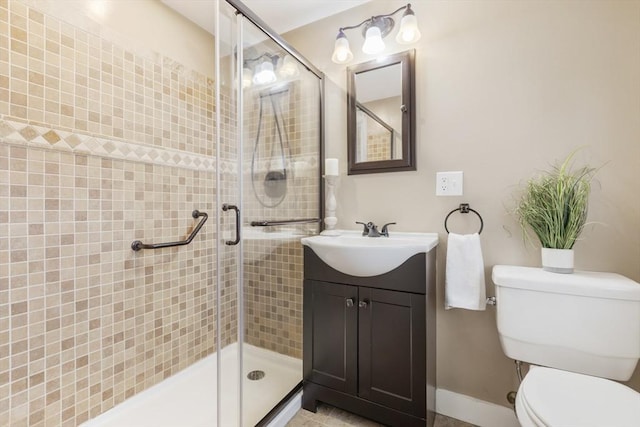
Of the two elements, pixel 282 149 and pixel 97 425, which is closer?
pixel 97 425

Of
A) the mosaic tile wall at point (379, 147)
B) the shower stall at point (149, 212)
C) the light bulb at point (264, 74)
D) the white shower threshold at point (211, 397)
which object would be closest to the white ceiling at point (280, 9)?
the shower stall at point (149, 212)

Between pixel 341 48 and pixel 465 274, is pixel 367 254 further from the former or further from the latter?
pixel 341 48

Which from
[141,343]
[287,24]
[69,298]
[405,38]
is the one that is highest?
[287,24]

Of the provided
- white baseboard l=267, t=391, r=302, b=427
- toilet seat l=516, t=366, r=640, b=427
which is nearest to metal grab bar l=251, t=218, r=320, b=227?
white baseboard l=267, t=391, r=302, b=427

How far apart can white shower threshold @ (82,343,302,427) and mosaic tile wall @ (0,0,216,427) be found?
0.25ft

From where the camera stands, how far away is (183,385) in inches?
67.4

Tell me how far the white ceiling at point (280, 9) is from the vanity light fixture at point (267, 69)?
41cm

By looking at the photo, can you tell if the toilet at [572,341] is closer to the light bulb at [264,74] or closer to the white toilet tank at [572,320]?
the white toilet tank at [572,320]

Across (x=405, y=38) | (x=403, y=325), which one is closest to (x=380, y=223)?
(x=403, y=325)

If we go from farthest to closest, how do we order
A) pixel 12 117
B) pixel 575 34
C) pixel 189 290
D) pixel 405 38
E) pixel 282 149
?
pixel 189 290
pixel 282 149
pixel 405 38
pixel 575 34
pixel 12 117

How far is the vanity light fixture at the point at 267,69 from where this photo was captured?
1358 millimetres

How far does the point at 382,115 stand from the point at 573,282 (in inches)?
46.0

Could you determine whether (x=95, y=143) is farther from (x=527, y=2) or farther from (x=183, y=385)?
(x=527, y=2)

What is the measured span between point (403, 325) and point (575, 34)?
1.50 metres
